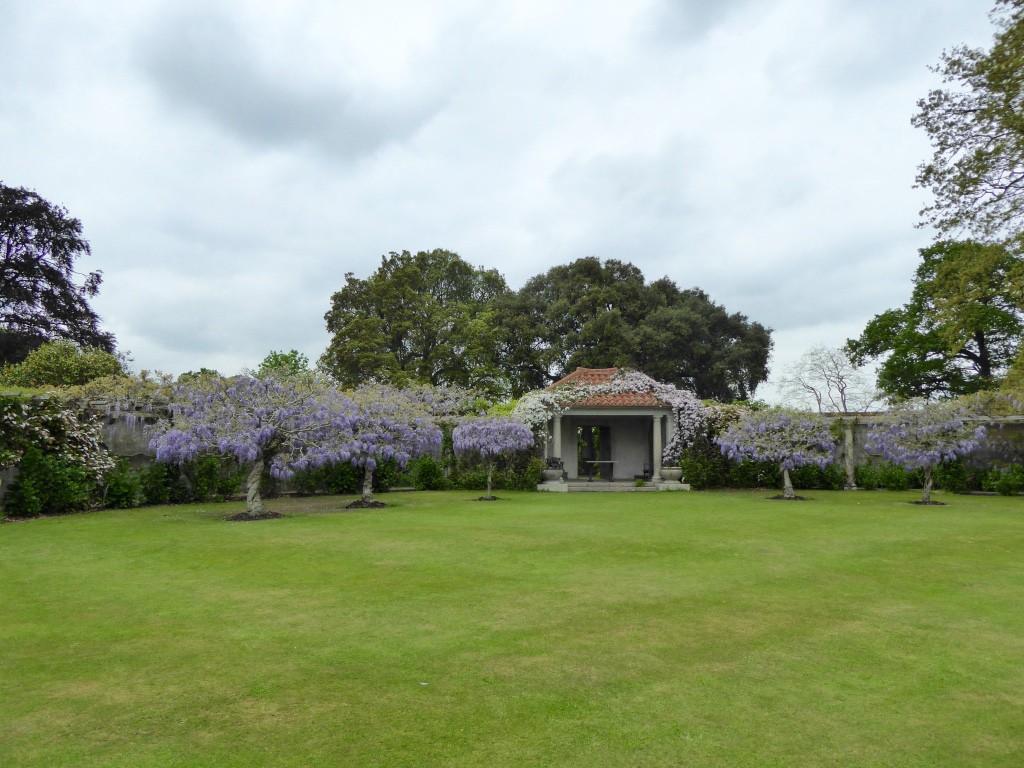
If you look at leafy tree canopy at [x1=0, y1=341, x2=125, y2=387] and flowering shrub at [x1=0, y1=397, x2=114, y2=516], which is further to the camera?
leafy tree canopy at [x1=0, y1=341, x2=125, y2=387]

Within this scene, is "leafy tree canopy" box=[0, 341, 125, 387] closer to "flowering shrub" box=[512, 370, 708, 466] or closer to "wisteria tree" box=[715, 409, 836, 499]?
"flowering shrub" box=[512, 370, 708, 466]

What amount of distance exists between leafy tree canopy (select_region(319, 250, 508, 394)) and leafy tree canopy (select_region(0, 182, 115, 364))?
1087 centimetres

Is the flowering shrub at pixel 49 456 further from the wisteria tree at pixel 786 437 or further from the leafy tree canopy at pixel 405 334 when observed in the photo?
the leafy tree canopy at pixel 405 334

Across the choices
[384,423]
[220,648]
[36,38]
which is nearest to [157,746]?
[220,648]

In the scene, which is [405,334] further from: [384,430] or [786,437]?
[786,437]

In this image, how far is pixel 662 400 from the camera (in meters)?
22.2

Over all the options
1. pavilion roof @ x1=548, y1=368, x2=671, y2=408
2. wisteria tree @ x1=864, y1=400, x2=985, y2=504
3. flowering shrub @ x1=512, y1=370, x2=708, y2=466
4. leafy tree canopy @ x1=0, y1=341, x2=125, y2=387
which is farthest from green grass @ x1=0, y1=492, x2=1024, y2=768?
leafy tree canopy @ x1=0, y1=341, x2=125, y2=387

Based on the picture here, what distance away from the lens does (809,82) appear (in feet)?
33.5

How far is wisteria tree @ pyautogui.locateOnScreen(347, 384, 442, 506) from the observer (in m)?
14.8

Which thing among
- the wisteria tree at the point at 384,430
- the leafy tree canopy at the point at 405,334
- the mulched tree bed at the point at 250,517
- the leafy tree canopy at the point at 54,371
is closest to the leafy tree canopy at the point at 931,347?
the leafy tree canopy at the point at 405,334

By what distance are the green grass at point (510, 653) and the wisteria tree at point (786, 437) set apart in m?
8.58

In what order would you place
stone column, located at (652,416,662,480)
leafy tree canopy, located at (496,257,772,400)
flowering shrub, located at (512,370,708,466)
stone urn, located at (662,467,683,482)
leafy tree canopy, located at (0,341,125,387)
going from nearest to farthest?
1. leafy tree canopy, located at (0,341,125,387)
2. stone urn, located at (662,467,683,482)
3. flowering shrub, located at (512,370,708,466)
4. stone column, located at (652,416,662,480)
5. leafy tree canopy, located at (496,257,772,400)

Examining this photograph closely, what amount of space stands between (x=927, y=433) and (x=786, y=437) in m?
3.26

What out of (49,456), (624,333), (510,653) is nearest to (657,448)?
(624,333)
